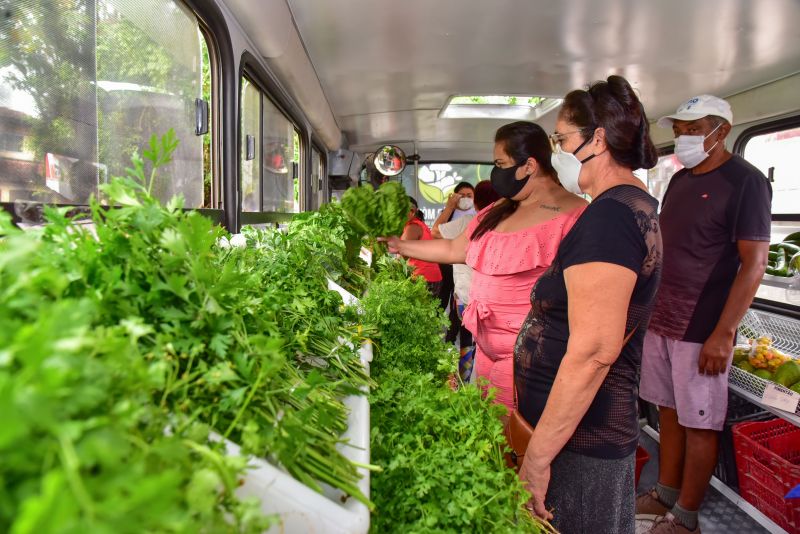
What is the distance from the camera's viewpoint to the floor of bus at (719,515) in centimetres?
317

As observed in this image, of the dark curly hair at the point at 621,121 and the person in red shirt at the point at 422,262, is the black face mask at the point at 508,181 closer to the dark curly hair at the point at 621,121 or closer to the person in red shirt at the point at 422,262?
the dark curly hair at the point at 621,121

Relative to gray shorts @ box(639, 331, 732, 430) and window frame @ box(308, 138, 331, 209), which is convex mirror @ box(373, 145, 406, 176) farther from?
gray shorts @ box(639, 331, 732, 430)

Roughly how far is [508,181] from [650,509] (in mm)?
2302

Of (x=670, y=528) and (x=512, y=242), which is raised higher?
(x=512, y=242)

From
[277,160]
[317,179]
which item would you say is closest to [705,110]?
[277,160]

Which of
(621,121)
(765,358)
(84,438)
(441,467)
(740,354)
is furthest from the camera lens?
(740,354)

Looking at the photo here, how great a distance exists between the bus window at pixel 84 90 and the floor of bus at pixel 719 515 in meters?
3.44

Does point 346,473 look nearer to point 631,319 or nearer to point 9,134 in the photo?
point 631,319

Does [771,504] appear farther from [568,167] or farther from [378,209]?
[378,209]

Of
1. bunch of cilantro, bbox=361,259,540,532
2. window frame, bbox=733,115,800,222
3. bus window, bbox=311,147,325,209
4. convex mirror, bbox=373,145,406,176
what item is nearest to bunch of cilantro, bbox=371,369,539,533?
bunch of cilantro, bbox=361,259,540,532

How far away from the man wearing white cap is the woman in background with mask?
1.43 metres

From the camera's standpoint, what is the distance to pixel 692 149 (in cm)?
305

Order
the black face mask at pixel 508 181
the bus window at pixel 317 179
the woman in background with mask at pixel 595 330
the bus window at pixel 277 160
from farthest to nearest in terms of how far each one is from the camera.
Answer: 1. the bus window at pixel 317 179
2. the bus window at pixel 277 160
3. the black face mask at pixel 508 181
4. the woman in background with mask at pixel 595 330

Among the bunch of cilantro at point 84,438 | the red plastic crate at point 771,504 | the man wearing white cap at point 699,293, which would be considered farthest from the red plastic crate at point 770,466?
the bunch of cilantro at point 84,438
